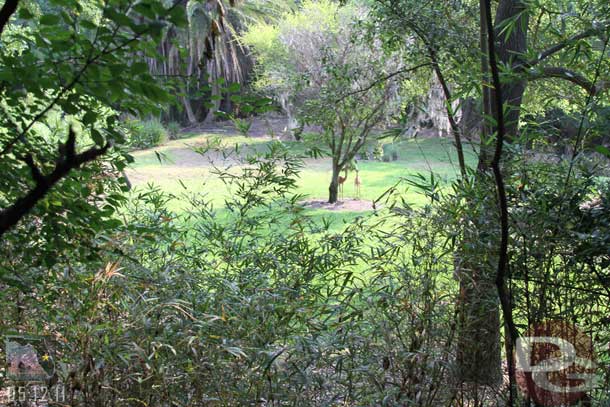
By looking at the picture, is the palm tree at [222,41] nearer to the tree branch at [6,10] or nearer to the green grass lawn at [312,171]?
the green grass lawn at [312,171]

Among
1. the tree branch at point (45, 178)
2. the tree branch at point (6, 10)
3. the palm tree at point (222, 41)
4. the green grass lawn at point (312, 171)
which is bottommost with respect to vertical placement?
the green grass lawn at point (312, 171)

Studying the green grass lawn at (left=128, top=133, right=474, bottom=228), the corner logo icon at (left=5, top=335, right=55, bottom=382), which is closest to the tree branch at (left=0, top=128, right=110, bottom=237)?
the corner logo icon at (left=5, top=335, right=55, bottom=382)

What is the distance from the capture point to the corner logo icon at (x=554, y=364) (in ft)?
7.00

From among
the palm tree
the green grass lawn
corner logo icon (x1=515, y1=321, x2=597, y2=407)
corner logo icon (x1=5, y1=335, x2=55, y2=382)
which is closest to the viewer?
corner logo icon (x1=5, y1=335, x2=55, y2=382)

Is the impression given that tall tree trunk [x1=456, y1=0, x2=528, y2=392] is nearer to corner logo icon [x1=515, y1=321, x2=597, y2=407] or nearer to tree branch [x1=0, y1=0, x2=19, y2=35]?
corner logo icon [x1=515, y1=321, x2=597, y2=407]

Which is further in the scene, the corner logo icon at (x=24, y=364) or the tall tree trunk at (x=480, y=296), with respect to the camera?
the tall tree trunk at (x=480, y=296)

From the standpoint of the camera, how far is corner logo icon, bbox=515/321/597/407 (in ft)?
7.00

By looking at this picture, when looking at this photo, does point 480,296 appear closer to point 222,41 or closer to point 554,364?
point 554,364

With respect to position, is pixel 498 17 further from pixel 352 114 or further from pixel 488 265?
pixel 352 114

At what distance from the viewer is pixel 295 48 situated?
11.4 meters

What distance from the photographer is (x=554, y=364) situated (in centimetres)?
216

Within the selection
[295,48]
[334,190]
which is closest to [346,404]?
[334,190]

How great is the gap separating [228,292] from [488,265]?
0.91 meters

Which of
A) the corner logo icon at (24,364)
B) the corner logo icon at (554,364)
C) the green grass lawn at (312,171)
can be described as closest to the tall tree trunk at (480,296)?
the corner logo icon at (554,364)
